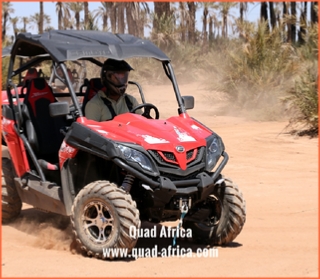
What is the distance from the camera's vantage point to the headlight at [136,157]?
19.3 feet

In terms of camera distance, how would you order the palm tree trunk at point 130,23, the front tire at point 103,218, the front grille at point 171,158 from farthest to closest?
the palm tree trunk at point 130,23 → the front grille at point 171,158 → the front tire at point 103,218

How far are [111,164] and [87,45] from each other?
119 centimetres

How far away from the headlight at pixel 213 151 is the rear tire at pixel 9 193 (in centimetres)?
246

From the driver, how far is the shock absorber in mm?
1017

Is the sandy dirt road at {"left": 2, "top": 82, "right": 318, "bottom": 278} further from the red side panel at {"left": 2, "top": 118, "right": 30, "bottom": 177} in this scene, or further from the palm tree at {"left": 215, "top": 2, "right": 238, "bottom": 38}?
the palm tree at {"left": 215, "top": 2, "right": 238, "bottom": 38}

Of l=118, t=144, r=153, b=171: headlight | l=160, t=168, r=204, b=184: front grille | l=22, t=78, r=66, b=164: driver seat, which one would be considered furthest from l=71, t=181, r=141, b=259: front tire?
l=22, t=78, r=66, b=164: driver seat

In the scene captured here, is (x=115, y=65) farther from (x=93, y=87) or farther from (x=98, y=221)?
(x=98, y=221)

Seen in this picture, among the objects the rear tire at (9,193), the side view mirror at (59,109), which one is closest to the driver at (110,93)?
the side view mirror at (59,109)

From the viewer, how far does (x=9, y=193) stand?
25.3ft

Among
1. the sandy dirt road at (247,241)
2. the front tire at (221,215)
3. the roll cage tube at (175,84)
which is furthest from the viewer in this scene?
the roll cage tube at (175,84)

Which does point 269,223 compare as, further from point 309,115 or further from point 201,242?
point 309,115

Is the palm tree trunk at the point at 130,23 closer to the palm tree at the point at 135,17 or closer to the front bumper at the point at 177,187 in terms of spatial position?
the palm tree at the point at 135,17

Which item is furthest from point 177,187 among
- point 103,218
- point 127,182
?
point 103,218

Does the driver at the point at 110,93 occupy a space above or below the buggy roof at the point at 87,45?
below
